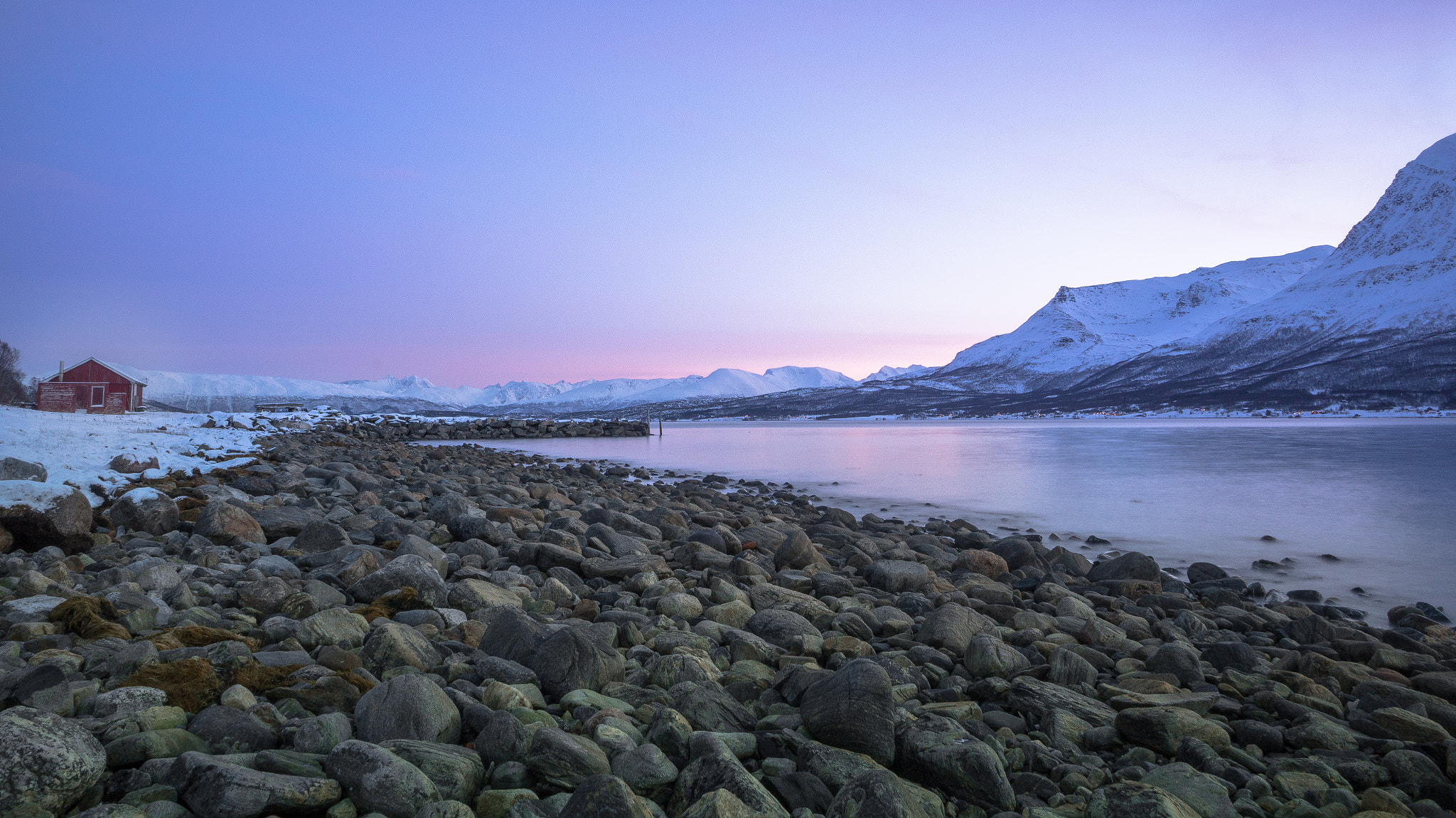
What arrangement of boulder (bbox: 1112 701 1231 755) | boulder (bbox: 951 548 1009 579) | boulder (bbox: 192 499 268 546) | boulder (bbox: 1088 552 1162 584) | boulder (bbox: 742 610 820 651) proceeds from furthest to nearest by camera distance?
boulder (bbox: 951 548 1009 579)
boulder (bbox: 1088 552 1162 584)
boulder (bbox: 192 499 268 546)
boulder (bbox: 742 610 820 651)
boulder (bbox: 1112 701 1231 755)

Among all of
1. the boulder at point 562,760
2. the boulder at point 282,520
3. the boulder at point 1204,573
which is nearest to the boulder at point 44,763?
the boulder at point 562,760

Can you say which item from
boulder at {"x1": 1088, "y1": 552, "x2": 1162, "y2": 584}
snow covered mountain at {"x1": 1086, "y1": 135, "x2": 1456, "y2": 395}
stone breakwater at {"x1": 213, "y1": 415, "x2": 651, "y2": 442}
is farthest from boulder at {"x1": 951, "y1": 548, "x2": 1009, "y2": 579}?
snow covered mountain at {"x1": 1086, "y1": 135, "x2": 1456, "y2": 395}

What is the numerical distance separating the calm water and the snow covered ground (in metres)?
13.8

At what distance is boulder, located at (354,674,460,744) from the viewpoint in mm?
3254

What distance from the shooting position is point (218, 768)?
264cm

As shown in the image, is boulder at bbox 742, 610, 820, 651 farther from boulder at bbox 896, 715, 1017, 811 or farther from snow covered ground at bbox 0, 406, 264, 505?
snow covered ground at bbox 0, 406, 264, 505

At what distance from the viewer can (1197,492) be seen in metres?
22.2

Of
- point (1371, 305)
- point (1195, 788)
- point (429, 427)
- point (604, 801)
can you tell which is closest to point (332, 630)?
point (604, 801)

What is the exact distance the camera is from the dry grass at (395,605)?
5074 millimetres

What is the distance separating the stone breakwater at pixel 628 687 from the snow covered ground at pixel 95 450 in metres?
0.82

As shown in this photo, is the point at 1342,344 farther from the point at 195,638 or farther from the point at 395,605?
the point at 195,638

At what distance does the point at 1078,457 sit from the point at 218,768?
39884 mm

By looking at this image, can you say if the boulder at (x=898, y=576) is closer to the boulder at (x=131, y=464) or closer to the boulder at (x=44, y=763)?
the boulder at (x=44, y=763)

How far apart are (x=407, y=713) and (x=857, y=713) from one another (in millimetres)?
2128
